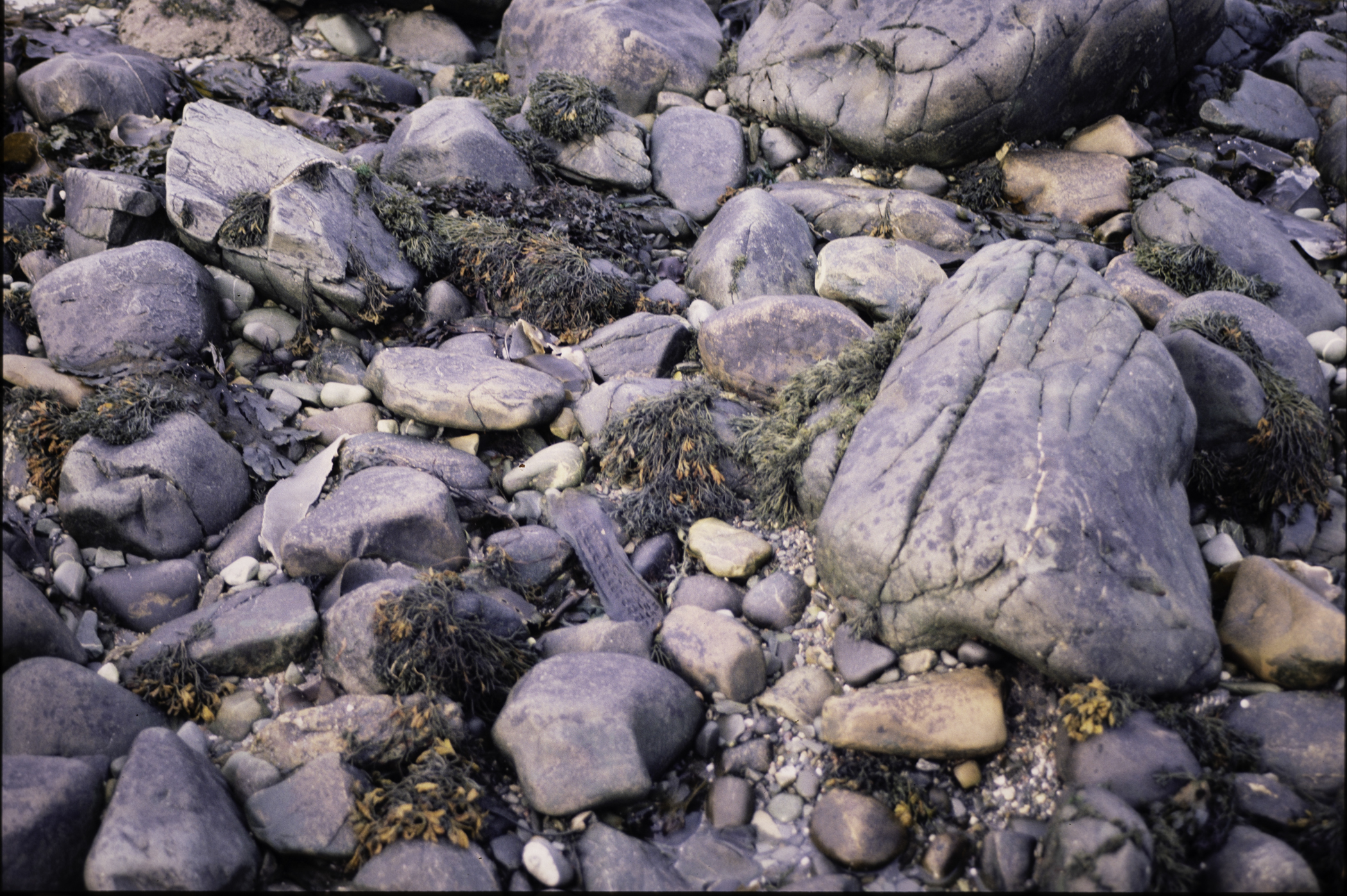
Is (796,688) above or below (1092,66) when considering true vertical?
below

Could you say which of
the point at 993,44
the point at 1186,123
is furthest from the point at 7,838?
the point at 1186,123

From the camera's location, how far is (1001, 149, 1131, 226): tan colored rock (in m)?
7.89

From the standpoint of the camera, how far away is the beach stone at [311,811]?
11.8 ft

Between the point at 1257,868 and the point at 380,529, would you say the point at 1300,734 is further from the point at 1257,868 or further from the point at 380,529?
the point at 380,529

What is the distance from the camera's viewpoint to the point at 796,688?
444 cm

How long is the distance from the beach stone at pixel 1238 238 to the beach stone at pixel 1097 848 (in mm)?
5204

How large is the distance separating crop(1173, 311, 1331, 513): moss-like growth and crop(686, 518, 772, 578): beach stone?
3.01 m

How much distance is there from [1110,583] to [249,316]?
655 centimetres

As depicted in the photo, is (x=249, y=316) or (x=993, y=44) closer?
(x=249, y=316)

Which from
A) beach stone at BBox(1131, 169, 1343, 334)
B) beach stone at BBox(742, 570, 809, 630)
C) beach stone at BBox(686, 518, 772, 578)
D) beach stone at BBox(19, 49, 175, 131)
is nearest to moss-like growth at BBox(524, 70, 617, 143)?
beach stone at BBox(19, 49, 175, 131)

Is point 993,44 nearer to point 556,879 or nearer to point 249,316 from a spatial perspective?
point 249,316

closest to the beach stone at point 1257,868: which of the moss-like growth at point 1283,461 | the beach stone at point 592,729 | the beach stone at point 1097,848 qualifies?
the beach stone at point 1097,848

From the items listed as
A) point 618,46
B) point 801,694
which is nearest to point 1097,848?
point 801,694

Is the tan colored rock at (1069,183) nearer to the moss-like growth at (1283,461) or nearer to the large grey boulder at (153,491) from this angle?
the moss-like growth at (1283,461)
